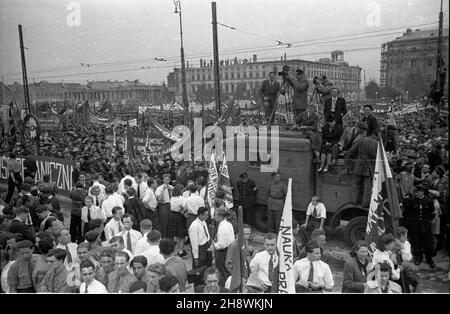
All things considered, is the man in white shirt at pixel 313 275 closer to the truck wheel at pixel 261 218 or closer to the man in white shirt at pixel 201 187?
the man in white shirt at pixel 201 187

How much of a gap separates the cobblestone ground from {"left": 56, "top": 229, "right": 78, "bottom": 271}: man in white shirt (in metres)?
1.63

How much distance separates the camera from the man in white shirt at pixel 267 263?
5.36m

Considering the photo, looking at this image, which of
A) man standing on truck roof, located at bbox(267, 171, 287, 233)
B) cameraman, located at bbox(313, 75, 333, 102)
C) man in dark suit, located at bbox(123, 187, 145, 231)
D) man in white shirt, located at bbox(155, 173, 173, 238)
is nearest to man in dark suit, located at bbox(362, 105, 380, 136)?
cameraman, located at bbox(313, 75, 333, 102)

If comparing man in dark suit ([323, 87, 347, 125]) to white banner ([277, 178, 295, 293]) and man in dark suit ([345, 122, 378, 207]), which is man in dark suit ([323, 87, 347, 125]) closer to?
man in dark suit ([345, 122, 378, 207])

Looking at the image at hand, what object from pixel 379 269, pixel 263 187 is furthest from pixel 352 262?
pixel 263 187

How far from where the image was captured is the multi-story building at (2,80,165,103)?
27700 millimetres

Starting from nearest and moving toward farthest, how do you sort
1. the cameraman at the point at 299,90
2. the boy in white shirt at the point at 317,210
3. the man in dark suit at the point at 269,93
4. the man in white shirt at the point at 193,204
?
the boy in white shirt at the point at 317,210 < the man in white shirt at the point at 193,204 < the cameraman at the point at 299,90 < the man in dark suit at the point at 269,93

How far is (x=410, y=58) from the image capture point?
11.4 meters

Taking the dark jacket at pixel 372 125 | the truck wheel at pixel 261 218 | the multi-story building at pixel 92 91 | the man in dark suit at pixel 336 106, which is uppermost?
the multi-story building at pixel 92 91

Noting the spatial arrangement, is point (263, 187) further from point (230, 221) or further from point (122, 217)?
point (122, 217)

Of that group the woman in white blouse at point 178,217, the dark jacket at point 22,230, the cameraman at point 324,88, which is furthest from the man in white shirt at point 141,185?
the cameraman at point 324,88

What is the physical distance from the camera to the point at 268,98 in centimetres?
1073

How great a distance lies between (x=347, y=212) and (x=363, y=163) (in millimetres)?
1026

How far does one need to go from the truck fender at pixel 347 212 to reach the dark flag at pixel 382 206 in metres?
2.29
